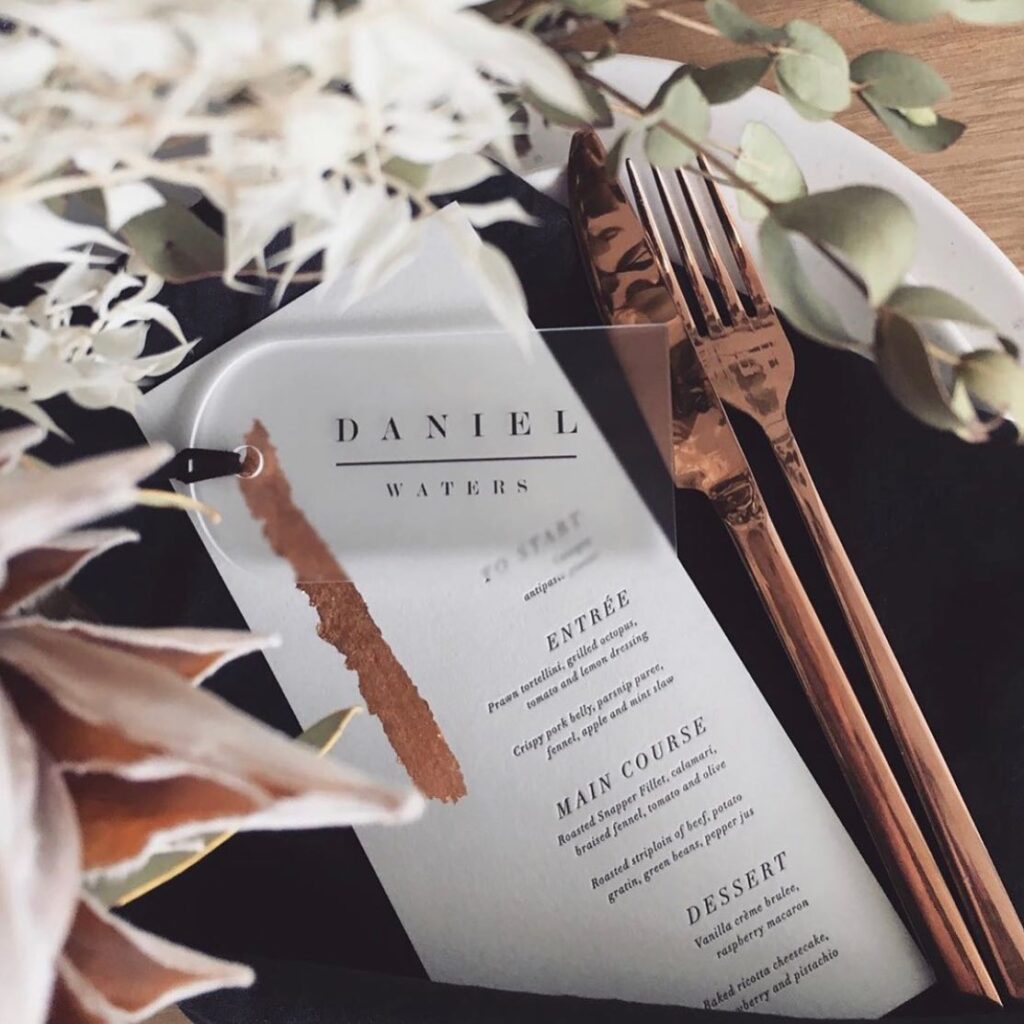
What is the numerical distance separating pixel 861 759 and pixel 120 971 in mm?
248

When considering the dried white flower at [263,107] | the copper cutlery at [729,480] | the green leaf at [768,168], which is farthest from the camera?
the copper cutlery at [729,480]

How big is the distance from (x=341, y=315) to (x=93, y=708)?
0.70 feet

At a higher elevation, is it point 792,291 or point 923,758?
point 792,291

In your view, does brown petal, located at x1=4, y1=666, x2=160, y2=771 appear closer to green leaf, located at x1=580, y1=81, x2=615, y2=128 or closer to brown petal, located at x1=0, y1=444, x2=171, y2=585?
brown petal, located at x1=0, y1=444, x2=171, y2=585

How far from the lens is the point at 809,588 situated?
0.35 metres

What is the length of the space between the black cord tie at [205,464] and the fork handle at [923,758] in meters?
0.19

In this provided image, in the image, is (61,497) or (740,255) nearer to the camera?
(61,497)

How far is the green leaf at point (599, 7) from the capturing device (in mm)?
215

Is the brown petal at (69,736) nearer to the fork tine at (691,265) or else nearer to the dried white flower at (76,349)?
the dried white flower at (76,349)

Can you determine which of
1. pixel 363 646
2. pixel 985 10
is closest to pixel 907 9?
pixel 985 10

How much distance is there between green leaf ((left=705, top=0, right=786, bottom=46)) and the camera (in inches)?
7.9

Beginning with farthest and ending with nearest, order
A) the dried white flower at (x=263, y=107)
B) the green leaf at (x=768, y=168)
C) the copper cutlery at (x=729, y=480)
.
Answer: the copper cutlery at (x=729, y=480) < the green leaf at (x=768, y=168) < the dried white flower at (x=263, y=107)

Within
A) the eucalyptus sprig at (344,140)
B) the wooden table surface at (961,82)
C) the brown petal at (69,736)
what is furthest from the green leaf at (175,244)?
the wooden table surface at (961,82)

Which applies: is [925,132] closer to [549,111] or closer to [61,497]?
[549,111]
